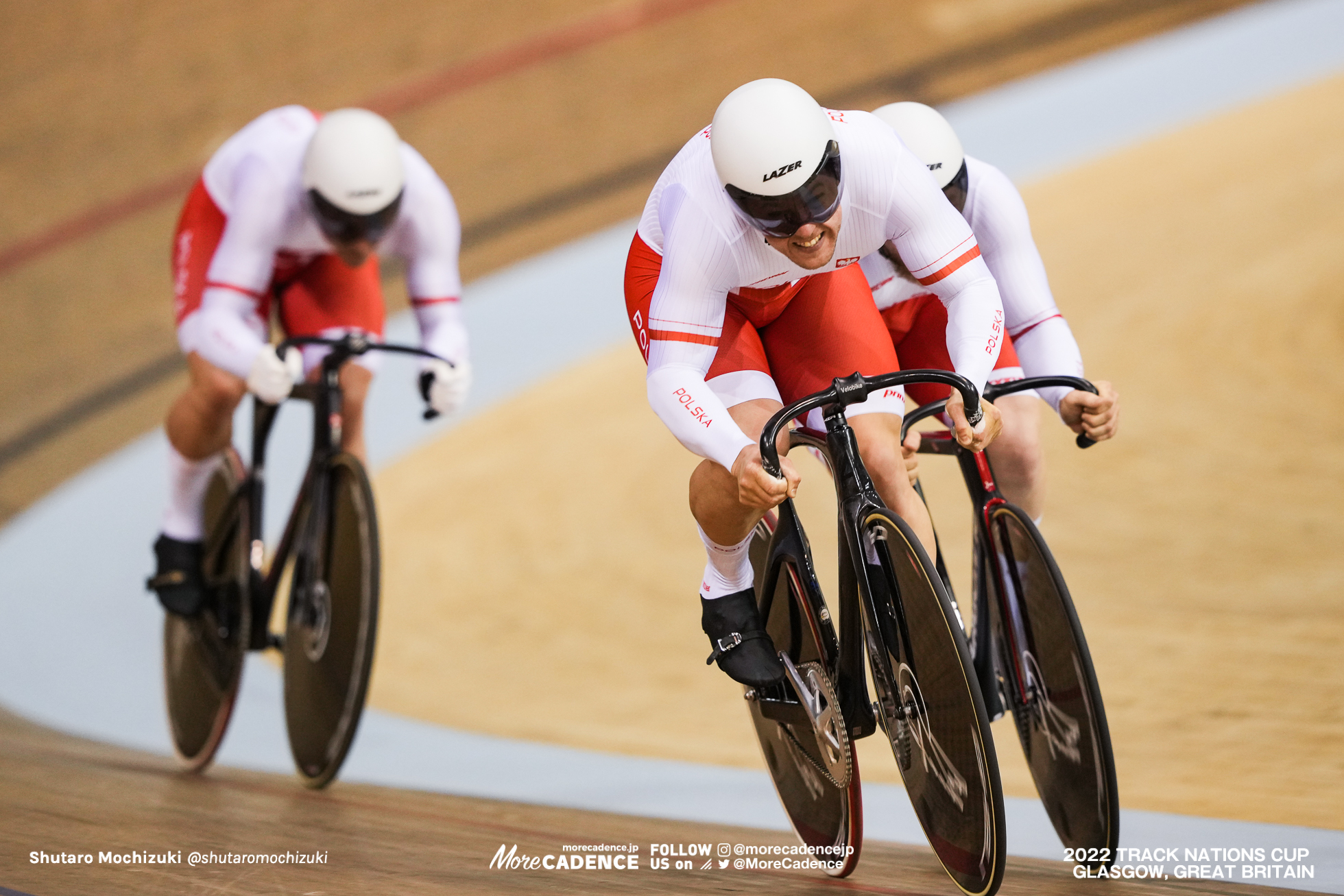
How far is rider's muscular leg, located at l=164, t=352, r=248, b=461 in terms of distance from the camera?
3.30 m

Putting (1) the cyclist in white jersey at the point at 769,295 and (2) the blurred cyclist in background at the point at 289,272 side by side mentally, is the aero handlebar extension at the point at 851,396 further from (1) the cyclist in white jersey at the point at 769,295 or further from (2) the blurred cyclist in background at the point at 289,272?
(2) the blurred cyclist in background at the point at 289,272

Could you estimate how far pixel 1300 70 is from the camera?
7824mm

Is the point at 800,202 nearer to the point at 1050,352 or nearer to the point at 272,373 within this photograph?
the point at 1050,352

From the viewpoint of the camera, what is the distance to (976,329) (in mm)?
2186

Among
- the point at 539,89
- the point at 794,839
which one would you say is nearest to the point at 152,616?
the point at 794,839

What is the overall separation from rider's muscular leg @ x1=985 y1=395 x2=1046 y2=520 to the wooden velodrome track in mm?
672

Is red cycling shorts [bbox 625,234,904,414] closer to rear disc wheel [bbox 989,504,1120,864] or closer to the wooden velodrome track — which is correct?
rear disc wheel [bbox 989,504,1120,864]

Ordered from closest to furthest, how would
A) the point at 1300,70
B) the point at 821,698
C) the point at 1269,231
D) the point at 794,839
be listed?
the point at 821,698 < the point at 794,839 < the point at 1269,231 < the point at 1300,70

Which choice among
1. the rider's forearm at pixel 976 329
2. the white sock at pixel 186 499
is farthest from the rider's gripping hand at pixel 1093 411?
the white sock at pixel 186 499

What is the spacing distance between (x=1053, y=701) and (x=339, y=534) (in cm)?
163

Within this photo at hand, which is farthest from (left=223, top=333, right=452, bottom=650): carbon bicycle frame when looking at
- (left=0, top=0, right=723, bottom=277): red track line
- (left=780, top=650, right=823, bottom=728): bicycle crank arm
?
(left=0, top=0, right=723, bottom=277): red track line

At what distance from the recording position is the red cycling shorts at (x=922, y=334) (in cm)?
275

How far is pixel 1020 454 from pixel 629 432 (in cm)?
344

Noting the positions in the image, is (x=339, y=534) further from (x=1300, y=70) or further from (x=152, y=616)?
(x=1300, y=70)
